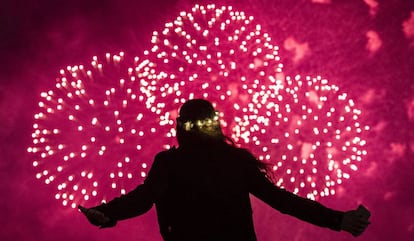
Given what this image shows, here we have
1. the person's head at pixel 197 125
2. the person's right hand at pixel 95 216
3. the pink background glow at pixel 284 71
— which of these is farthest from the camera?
the pink background glow at pixel 284 71

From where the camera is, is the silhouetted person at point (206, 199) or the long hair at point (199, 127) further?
the long hair at point (199, 127)

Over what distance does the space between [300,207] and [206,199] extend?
46 cm

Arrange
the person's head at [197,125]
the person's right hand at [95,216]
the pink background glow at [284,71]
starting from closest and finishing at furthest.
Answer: the person's right hand at [95,216] → the person's head at [197,125] → the pink background glow at [284,71]

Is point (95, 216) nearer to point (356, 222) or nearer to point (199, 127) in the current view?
point (199, 127)

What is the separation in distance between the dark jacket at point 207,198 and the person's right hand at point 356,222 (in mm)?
34

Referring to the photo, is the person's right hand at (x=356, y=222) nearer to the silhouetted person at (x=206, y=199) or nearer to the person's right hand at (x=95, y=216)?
the silhouetted person at (x=206, y=199)

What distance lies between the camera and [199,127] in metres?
2.15

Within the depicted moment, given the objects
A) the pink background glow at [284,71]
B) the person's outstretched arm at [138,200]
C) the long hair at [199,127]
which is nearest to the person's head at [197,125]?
the long hair at [199,127]

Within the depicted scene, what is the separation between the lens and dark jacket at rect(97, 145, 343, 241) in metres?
1.99

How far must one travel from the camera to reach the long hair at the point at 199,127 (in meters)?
2.15

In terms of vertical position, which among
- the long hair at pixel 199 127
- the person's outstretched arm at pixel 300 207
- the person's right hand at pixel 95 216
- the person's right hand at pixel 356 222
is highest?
the long hair at pixel 199 127

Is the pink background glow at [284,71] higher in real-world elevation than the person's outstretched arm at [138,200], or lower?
higher

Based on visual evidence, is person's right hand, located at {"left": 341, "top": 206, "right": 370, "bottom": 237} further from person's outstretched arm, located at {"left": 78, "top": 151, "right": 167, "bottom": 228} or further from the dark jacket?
person's outstretched arm, located at {"left": 78, "top": 151, "right": 167, "bottom": 228}

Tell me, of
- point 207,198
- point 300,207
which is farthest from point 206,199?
point 300,207
